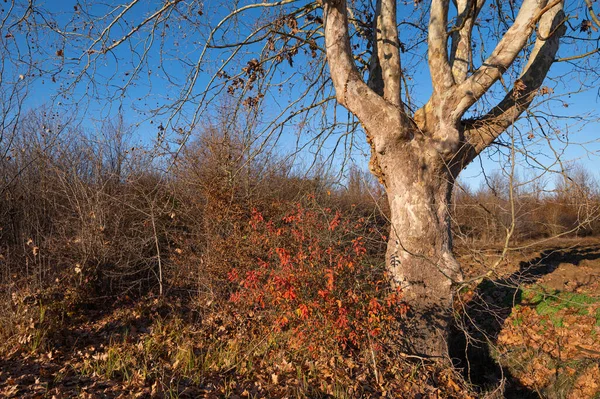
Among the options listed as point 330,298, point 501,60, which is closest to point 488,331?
point 330,298

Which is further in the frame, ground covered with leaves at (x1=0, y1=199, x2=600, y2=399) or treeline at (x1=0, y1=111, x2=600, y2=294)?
treeline at (x1=0, y1=111, x2=600, y2=294)

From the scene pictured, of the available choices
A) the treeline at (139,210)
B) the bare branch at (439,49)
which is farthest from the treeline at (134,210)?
the bare branch at (439,49)

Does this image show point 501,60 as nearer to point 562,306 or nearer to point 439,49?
point 439,49

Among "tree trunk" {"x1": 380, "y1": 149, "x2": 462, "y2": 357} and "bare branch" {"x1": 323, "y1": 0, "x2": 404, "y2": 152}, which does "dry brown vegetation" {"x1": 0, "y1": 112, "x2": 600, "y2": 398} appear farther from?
"bare branch" {"x1": 323, "y1": 0, "x2": 404, "y2": 152}

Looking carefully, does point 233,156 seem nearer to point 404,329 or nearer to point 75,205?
point 75,205

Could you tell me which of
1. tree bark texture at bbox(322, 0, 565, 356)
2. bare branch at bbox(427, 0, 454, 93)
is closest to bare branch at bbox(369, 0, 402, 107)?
tree bark texture at bbox(322, 0, 565, 356)

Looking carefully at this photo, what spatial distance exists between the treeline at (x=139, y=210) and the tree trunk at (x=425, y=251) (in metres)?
1.56

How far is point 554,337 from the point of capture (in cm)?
582

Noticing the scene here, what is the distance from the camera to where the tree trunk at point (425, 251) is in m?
5.13

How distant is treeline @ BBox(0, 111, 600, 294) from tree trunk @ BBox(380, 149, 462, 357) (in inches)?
61.6

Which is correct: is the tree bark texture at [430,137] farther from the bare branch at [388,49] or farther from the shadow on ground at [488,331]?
the shadow on ground at [488,331]

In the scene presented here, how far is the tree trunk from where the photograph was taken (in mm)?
5129

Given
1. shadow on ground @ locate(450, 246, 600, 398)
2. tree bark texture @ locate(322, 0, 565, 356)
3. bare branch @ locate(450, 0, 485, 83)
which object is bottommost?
shadow on ground @ locate(450, 246, 600, 398)

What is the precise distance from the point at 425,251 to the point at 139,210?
5.21 meters
